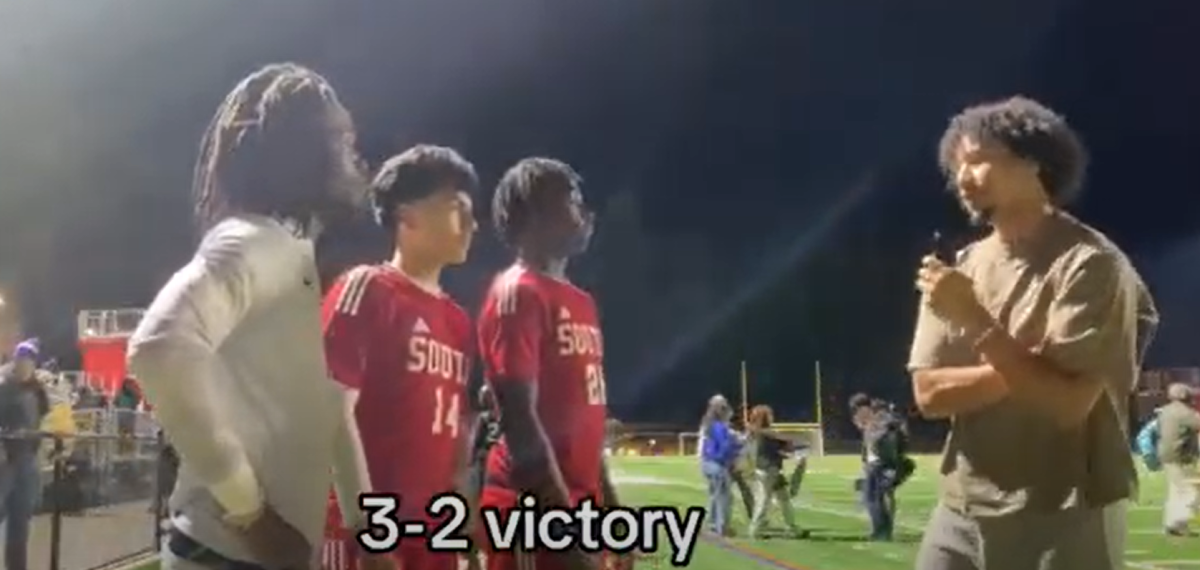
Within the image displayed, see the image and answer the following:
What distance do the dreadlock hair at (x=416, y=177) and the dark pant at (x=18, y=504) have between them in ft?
4.51

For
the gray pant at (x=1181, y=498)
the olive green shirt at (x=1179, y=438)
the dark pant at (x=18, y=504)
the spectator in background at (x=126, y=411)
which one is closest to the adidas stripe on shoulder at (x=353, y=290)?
the spectator in background at (x=126, y=411)

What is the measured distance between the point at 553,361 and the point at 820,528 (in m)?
3.04

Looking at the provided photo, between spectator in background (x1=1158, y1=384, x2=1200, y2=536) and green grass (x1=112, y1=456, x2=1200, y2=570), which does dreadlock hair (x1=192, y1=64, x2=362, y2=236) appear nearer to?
green grass (x1=112, y1=456, x2=1200, y2=570)

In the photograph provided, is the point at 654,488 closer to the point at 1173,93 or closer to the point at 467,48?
the point at 467,48

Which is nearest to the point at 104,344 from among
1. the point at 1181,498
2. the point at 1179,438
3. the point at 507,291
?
the point at 507,291

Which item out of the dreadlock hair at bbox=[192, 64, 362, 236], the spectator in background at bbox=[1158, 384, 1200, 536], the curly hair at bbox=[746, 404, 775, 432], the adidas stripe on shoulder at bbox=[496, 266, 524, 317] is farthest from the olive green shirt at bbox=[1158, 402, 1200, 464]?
the dreadlock hair at bbox=[192, 64, 362, 236]

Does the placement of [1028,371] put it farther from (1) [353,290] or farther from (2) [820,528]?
(2) [820,528]

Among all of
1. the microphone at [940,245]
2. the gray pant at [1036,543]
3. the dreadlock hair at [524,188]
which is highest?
the dreadlock hair at [524,188]

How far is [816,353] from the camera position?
3.05m

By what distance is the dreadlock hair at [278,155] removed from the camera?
77.8 inches

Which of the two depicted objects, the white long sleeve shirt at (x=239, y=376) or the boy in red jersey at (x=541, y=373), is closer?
the white long sleeve shirt at (x=239, y=376)

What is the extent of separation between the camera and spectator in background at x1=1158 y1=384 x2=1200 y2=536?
4.92m

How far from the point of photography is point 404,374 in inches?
90.1

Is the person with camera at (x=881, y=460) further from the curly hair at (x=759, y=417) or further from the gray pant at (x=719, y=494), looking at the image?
the gray pant at (x=719, y=494)
